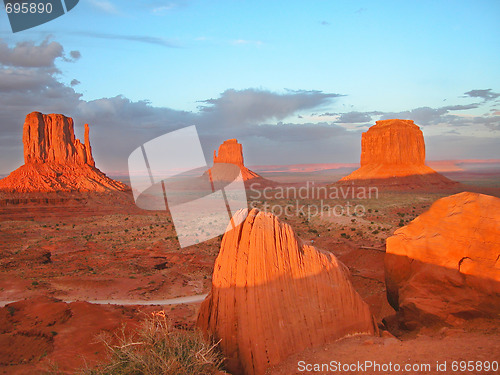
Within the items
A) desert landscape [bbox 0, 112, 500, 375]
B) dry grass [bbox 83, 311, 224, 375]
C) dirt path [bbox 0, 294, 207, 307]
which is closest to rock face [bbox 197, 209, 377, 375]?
desert landscape [bbox 0, 112, 500, 375]

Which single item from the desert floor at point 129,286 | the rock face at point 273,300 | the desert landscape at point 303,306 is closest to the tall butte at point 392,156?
the desert floor at point 129,286

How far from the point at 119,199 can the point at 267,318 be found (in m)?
68.7

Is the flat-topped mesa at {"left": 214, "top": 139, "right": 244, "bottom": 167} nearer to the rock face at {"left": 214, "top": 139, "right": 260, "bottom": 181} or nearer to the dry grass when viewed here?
the rock face at {"left": 214, "top": 139, "right": 260, "bottom": 181}

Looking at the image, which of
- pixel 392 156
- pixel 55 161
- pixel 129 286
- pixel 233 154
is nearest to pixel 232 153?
pixel 233 154

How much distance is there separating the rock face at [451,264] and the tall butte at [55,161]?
7112 centimetres

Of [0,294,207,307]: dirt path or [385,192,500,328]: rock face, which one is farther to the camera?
[0,294,207,307]: dirt path

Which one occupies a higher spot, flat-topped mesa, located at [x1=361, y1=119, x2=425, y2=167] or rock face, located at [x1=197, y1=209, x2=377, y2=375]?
flat-topped mesa, located at [x1=361, y1=119, x2=425, y2=167]

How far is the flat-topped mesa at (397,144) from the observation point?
87.9 meters

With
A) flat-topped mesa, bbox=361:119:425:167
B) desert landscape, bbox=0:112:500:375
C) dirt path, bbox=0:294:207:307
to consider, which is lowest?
dirt path, bbox=0:294:207:307

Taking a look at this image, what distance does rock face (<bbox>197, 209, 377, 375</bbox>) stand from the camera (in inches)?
294

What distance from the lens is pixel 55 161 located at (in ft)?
251

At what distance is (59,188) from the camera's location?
222ft

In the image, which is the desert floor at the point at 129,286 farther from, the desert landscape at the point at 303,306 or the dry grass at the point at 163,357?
the dry grass at the point at 163,357

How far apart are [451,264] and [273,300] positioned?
4736 millimetres
